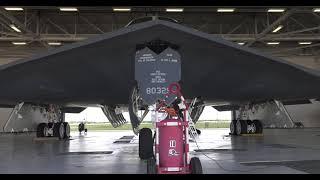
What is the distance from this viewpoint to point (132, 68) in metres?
8.52

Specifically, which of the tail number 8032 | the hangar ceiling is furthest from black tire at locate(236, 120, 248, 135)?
the tail number 8032

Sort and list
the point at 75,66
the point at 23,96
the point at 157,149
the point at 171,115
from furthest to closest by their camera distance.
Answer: the point at 23,96 → the point at 75,66 → the point at 171,115 → the point at 157,149

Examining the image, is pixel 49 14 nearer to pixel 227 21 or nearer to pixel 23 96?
pixel 227 21

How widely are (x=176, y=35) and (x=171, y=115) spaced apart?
1766 millimetres

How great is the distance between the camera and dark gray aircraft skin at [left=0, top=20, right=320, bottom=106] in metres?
6.87

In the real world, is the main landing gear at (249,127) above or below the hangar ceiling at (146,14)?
below

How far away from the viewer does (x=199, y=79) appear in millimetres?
9438

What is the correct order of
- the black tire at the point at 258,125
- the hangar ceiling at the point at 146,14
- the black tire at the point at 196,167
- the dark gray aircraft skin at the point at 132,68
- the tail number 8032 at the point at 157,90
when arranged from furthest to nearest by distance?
the hangar ceiling at the point at 146,14 → the black tire at the point at 258,125 → the dark gray aircraft skin at the point at 132,68 → the tail number 8032 at the point at 157,90 → the black tire at the point at 196,167

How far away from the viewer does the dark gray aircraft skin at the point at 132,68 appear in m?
6.87

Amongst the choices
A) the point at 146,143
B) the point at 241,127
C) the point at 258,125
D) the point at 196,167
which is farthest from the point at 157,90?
the point at 258,125

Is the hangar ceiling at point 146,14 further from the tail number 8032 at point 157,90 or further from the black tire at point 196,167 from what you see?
the black tire at point 196,167

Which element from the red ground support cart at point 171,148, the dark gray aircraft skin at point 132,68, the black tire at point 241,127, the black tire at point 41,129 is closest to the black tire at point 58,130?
the black tire at point 41,129

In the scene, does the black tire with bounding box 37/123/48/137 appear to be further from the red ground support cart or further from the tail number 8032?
the red ground support cart
